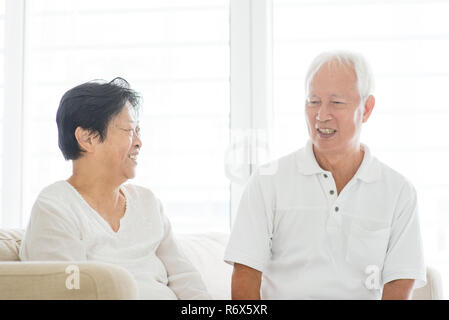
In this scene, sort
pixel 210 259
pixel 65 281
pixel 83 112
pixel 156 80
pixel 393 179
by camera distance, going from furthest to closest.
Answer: pixel 156 80 < pixel 210 259 < pixel 393 179 < pixel 83 112 < pixel 65 281

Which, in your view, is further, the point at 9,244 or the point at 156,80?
the point at 156,80

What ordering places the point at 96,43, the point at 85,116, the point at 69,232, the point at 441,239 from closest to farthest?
the point at 69,232 → the point at 85,116 → the point at 441,239 → the point at 96,43

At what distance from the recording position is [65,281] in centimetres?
118

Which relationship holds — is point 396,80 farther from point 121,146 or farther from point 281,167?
point 121,146

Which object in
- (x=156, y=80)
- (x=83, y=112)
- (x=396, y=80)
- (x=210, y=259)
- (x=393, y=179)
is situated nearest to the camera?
(x=83, y=112)

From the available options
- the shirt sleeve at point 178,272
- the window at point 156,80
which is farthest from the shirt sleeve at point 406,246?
the window at point 156,80

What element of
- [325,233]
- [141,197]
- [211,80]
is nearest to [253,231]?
[325,233]

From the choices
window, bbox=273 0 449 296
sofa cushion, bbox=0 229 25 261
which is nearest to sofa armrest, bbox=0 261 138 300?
sofa cushion, bbox=0 229 25 261

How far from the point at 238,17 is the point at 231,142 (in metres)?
0.56

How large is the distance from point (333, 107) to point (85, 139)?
0.66 m

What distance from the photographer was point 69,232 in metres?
1.37
